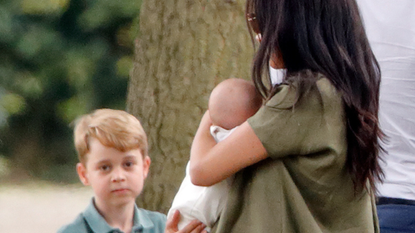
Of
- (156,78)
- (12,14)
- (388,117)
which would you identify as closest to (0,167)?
(12,14)

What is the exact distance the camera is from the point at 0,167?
6445 millimetres

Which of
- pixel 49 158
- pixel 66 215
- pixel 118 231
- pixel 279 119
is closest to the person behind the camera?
pixel 279 119

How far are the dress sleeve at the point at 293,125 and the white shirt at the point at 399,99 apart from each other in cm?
50

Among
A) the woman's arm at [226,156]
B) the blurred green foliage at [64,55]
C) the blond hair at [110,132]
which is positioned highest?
the blurred green foliage at [64,55]

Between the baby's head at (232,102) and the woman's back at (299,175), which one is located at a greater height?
the baby's head at (232,102)

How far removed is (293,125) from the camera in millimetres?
1821

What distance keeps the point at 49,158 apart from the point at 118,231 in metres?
5.31

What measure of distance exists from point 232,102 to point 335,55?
0.32 meters

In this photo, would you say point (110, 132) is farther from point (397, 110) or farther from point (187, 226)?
point (397, 110)

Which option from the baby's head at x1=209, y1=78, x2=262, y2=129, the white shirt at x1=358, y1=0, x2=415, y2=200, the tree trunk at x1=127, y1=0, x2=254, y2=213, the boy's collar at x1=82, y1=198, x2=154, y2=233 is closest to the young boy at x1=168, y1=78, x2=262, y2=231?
the baby's head at x1=209, y1=78, x2=262, y2=129

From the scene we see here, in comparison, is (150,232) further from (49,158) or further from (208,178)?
(49,158)

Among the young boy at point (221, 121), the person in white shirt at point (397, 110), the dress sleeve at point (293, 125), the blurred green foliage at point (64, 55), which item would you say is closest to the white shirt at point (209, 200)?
the young boy at point (221, 121)

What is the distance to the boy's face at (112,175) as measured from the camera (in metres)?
2.79

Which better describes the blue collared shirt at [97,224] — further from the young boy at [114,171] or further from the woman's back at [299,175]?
the woman's back at [299,175]
